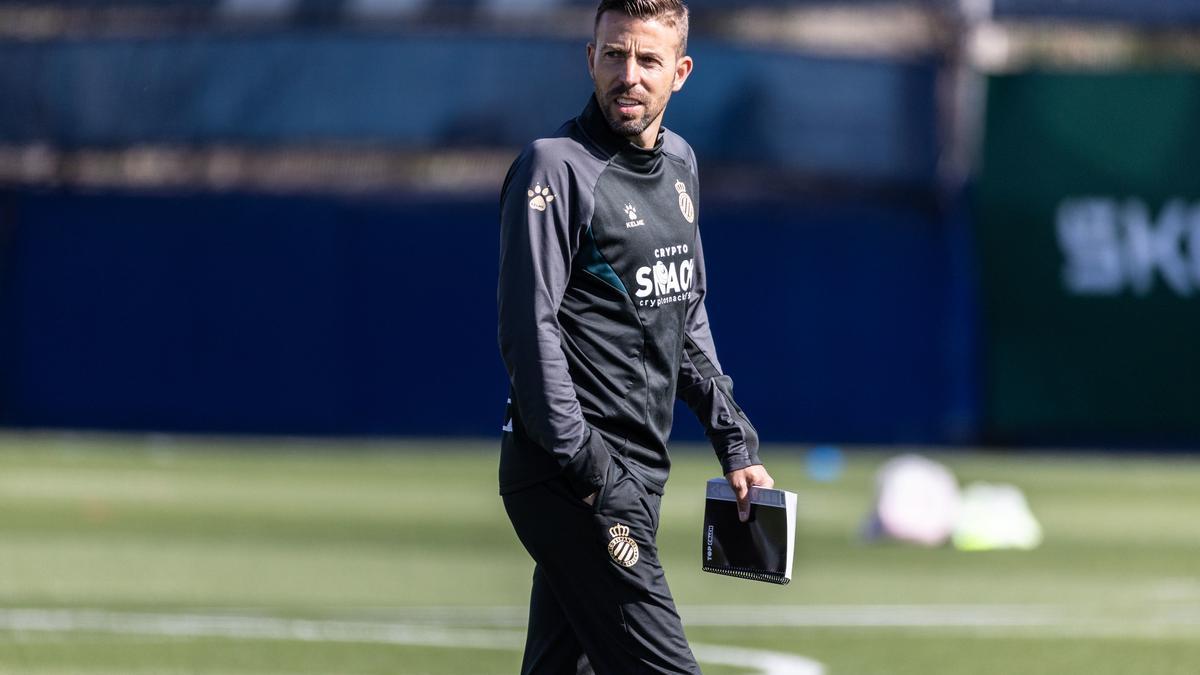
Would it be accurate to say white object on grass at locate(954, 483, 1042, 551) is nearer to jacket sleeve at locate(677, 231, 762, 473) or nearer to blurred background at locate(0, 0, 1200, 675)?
blurred background at locate(0, 0, 1200, 675)

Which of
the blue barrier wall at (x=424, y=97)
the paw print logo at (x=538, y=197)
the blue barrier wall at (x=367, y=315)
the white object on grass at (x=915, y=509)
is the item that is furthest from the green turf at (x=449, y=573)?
the blue barrier wall at (x=424, y=97)

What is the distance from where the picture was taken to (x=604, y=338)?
5.43 metres

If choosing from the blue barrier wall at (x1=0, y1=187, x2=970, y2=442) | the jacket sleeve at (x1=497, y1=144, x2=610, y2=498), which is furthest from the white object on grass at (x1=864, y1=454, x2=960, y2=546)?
the blue barrier wall at (x1=0, y1=187, x2=970, y2=442)

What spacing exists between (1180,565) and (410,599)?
17.7 feet

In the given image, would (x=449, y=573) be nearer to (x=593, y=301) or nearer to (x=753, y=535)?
(x=753, y=535)

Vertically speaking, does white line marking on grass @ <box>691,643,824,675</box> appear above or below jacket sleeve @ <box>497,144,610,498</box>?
below

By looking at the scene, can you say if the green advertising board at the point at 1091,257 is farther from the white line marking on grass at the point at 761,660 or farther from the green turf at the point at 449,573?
the white line marking on grass at the point at 761,660

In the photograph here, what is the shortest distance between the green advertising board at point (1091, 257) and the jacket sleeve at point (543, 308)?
67.8 feet

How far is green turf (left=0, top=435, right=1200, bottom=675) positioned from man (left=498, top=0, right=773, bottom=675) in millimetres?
3993

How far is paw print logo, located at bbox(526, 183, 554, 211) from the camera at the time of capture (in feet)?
17.3

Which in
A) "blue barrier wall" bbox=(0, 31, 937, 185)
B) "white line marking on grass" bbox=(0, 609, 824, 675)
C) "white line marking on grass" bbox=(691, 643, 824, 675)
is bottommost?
"white line marking on grass" bbox=(0, 609, 824, 675)

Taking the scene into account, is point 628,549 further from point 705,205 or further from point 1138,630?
point 705,205

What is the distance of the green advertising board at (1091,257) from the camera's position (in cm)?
2525

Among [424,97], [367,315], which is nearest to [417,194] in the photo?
[424,97]
